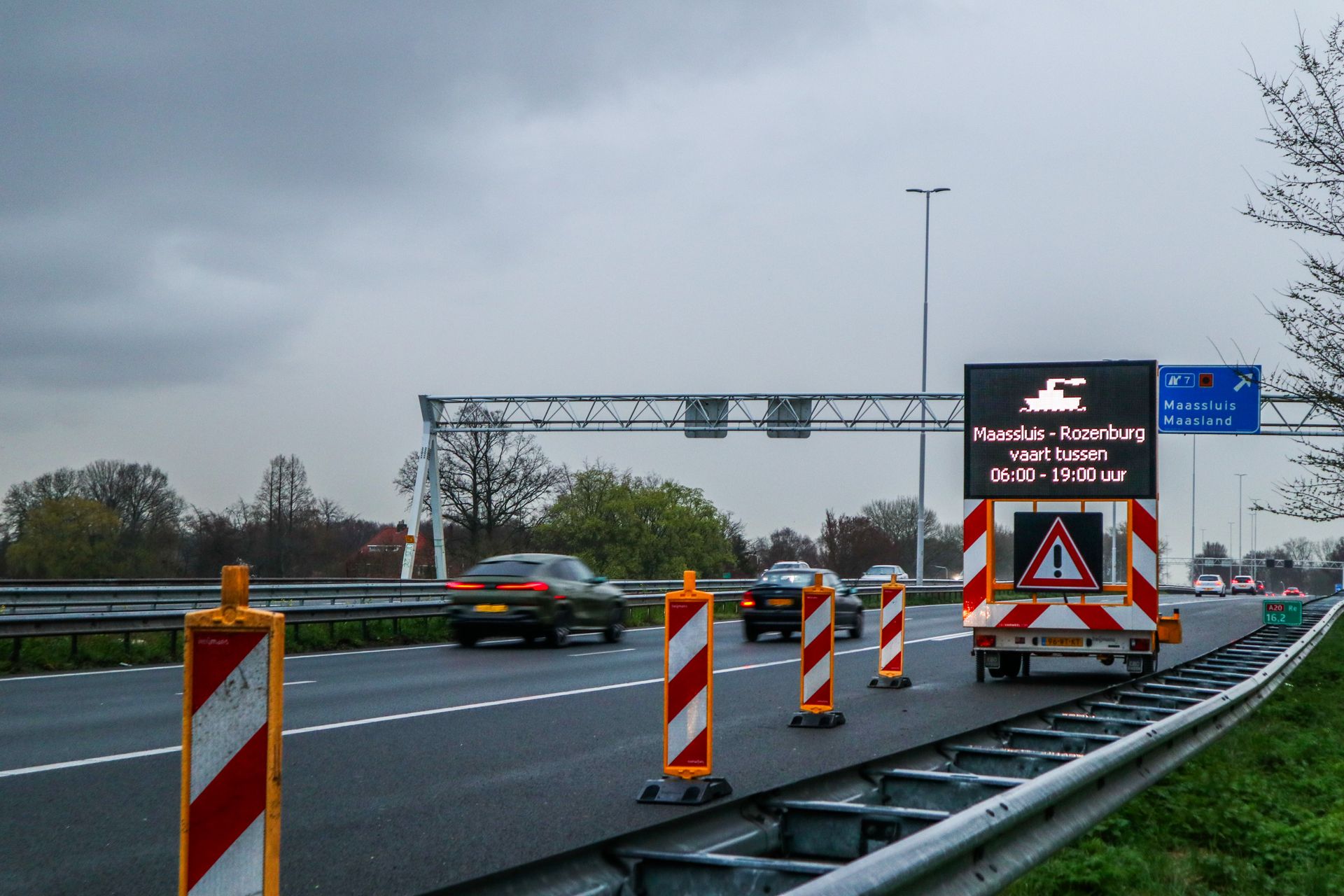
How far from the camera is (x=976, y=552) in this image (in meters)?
14.9

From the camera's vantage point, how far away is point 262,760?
3.77 m

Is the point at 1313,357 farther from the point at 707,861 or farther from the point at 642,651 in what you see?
the point at 707,861

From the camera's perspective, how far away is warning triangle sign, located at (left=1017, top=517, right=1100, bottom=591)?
14.6 m

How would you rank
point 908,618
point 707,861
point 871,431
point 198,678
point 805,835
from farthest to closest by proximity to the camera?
point 871,431 < point 908,618 < point 805,835 < point 707,861 < point 198,678

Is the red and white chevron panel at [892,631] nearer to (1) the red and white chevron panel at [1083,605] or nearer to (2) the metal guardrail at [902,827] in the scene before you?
(1) the red and white chevron panel at [1083,605]

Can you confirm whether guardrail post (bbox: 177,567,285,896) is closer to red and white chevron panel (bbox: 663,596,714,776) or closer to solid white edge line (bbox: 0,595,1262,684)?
red and white chevron panel (bbox: 663,596,714,776)

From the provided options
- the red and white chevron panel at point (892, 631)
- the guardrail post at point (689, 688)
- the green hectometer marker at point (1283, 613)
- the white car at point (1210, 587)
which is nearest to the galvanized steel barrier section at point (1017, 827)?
the guardrail post at point (689, 688)

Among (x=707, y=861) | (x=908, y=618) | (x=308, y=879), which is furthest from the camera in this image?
(x=908, y=618)

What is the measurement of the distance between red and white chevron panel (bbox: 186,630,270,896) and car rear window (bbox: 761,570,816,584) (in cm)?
2235

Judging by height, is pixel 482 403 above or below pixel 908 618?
above

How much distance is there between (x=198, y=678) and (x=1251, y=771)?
21.7 ft

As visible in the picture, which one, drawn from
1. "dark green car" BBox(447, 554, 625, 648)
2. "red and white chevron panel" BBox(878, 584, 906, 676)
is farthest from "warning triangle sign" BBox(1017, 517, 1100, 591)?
"dark green car" BBox(447, 554, 625, 648)

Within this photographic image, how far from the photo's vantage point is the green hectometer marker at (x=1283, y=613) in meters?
25.0

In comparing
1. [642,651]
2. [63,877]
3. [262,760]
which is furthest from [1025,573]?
[262,760]
